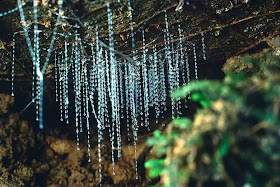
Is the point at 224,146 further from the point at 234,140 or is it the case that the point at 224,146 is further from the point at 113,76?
the point at 113,76

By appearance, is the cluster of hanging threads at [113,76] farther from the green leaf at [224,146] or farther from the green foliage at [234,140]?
the green leaf at [224,146]

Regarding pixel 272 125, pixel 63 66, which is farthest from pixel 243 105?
→ pixel 63 66

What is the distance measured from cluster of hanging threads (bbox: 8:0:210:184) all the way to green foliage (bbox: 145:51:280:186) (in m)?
2.13

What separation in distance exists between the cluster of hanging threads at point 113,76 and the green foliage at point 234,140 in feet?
6.98

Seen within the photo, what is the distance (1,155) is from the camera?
4.91 m

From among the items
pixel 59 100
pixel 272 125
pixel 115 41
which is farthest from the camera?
pixel 59 100

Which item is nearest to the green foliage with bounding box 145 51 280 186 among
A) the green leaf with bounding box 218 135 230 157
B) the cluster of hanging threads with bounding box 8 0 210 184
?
the green leaf with bounding box 218 135 230 157

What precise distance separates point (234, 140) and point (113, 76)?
13.9 ft

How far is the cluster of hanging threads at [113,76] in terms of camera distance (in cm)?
407

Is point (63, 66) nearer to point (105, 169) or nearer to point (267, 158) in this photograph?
point (105, 169)

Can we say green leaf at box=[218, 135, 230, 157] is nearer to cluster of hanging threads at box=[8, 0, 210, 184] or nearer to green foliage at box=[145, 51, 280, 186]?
green foliage at box=[145, 51, 280, 186]

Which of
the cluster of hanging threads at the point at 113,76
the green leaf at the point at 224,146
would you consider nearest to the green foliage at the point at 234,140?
the green leaf at the point at 224,146

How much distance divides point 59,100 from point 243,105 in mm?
5667

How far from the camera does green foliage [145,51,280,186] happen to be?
1.44m
